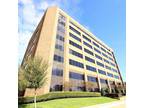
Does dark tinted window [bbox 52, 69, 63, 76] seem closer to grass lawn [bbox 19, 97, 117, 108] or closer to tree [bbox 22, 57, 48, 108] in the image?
tree [bbox 22, 57, 48, 108]

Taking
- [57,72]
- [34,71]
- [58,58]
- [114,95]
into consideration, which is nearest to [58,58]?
[58,58]

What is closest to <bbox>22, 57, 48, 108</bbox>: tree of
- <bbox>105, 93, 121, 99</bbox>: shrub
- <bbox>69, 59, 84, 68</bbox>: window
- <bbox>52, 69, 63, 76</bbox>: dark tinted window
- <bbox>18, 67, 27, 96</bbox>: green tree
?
<bbox>18, 67, 27, 96</bbox>: green tree

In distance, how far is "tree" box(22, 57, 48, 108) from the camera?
6.56 metres

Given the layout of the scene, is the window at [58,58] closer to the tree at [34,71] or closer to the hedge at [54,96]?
the tree at [34,71]

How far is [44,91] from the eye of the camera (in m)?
6.54

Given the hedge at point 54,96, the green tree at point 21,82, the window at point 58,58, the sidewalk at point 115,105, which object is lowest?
the sidewalk at point 115,105

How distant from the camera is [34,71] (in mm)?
6746

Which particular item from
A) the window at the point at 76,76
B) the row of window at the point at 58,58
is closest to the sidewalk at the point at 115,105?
the window at the point at 76,76

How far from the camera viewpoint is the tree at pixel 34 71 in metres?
6.56

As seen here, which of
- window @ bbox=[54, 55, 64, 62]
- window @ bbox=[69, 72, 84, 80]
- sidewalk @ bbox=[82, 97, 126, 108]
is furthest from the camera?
window @ bbox=[69, 72, 84, 80]
